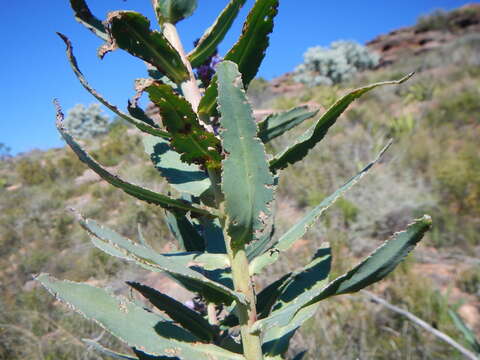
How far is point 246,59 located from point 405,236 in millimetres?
391

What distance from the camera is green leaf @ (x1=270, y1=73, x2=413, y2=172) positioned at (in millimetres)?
528

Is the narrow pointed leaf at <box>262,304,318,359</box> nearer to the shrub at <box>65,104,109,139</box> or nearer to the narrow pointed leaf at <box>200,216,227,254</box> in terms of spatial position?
the narrow pointed leaf at <box>200,216,227,254</box>

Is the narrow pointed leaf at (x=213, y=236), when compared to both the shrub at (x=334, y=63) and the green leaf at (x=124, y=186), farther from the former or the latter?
the shrub at (x=334, y=63)

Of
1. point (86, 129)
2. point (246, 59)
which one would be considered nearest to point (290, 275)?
point (246, 59)

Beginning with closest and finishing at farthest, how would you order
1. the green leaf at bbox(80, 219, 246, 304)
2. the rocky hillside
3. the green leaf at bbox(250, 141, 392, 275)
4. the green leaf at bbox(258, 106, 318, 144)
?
the green leaf at bbox(80, 219, 246, 304), the green leaf at bbox(250, 141, 392, 275), the green leaf at bbox(258, 106, 318, 144), the rocky hillside

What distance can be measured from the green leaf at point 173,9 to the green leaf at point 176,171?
234 millimetres

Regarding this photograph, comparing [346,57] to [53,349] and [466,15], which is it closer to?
[466,15]

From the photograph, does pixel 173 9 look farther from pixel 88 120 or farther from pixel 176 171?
pixel 88 120

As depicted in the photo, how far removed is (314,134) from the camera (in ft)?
1.91

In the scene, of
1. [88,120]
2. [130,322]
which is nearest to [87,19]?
[130,322]

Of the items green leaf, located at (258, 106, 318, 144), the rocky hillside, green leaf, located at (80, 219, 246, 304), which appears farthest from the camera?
the rocky hillside

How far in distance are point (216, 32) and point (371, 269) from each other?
493mm

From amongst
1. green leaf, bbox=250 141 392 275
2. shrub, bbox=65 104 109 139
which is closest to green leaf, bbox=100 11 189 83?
green leaf, bbox=250 141 392 275

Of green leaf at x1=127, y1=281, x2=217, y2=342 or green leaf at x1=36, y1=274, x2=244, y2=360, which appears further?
green leaf at x1=127, y1=281, x2=217, y2=342
